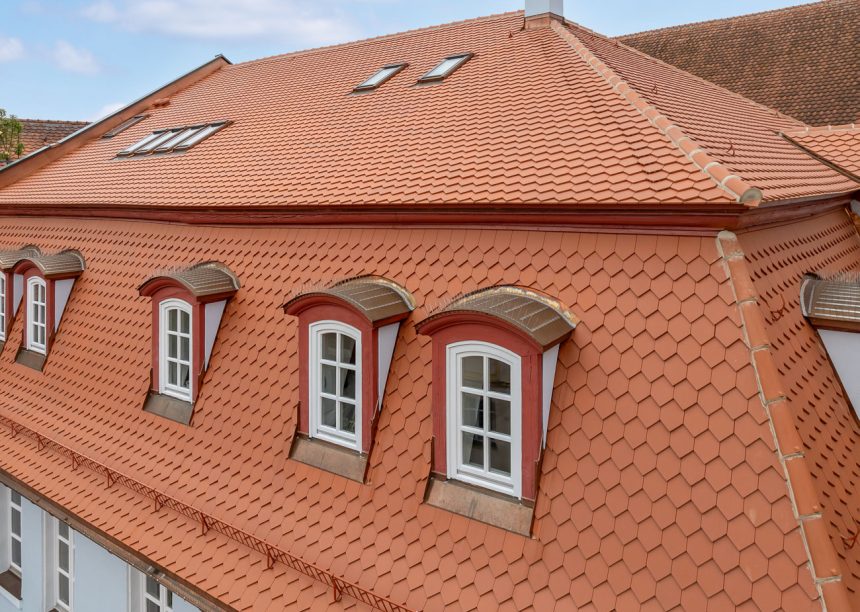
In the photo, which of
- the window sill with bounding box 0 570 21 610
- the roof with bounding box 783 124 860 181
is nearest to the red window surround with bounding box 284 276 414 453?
the roof with bounding box 783 124 860 181

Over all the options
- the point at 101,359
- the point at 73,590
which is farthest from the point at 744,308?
the point at 73,590

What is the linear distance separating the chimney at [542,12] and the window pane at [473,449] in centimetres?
613

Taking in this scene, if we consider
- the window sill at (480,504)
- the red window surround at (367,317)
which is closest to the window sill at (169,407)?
the red window surround at (367,317)

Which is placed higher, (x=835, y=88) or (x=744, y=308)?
(x=835, y=88)

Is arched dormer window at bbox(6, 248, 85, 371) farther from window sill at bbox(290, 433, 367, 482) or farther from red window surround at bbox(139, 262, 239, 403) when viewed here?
window sill at bbox(290, 433, 367, 482)

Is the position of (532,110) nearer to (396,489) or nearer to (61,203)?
(396,489)

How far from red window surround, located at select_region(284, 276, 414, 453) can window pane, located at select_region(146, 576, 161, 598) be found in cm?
322

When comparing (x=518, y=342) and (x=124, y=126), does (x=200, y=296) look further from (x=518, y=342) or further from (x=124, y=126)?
(x=124, y=126)

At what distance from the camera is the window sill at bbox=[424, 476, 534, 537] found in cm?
474

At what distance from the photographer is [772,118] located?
893 centimetres

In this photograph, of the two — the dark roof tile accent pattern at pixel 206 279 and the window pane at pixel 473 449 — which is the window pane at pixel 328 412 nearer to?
the window pane at pixel 473 449

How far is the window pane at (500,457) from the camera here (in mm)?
4992

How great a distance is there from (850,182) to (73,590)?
10.2 metres

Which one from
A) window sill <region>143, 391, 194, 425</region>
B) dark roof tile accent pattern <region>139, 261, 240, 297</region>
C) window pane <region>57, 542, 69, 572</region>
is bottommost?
window pane <region>57, 542, 69, 572</region>
